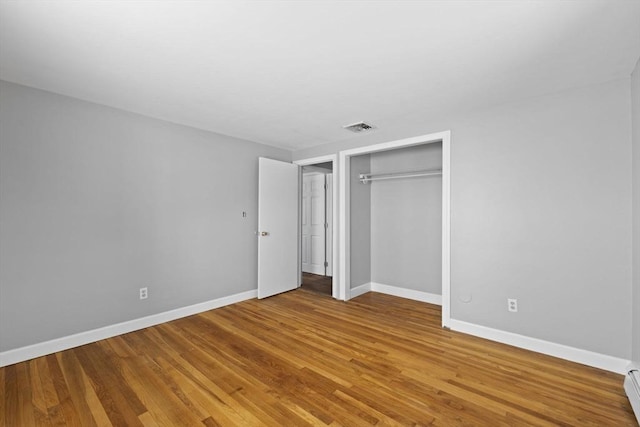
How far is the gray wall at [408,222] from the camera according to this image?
4.06 m

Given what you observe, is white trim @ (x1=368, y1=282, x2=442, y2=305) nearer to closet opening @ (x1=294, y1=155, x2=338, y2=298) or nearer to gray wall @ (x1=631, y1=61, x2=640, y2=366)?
closet opening @ (x1=294, y1=155, x2=338, y2=298)

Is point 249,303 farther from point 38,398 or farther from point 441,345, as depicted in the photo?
point 441,345

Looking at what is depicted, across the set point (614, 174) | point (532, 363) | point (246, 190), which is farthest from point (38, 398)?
point (614, 174)

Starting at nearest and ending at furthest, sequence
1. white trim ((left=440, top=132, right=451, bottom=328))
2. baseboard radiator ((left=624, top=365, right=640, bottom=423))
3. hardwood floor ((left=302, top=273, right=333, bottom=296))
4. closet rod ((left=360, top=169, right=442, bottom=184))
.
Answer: baseboard radiator ((left=624, top=365, right=640, bottom=423)) → white trim ((left=440, top=132, right=451, bottom=328)) → closet rod ((left=360, top=169, right=442, bottom=184)) → hardwood floor ((left=302, top=273, right=333, bottom=296))

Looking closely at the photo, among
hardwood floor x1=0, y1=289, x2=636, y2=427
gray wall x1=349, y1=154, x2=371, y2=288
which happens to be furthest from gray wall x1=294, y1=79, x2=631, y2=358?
gray wall x1=349, y1=154, x2=371, y2=288

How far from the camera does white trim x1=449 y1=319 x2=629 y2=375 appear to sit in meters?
2.29

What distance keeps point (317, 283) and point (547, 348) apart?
344 centimetres

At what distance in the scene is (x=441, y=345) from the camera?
108 inches

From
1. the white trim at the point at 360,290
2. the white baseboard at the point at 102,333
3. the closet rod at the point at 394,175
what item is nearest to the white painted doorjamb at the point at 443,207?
the white trim at the point at 360,290

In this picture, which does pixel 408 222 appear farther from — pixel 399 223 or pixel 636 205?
pixel 636 205

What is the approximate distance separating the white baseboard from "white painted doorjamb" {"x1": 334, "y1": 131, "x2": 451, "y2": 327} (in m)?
1.66

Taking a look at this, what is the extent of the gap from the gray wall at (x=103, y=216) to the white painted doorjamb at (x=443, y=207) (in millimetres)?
1526

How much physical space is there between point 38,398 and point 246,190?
293 cm

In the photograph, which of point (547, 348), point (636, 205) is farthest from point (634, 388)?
point (636, 205)
